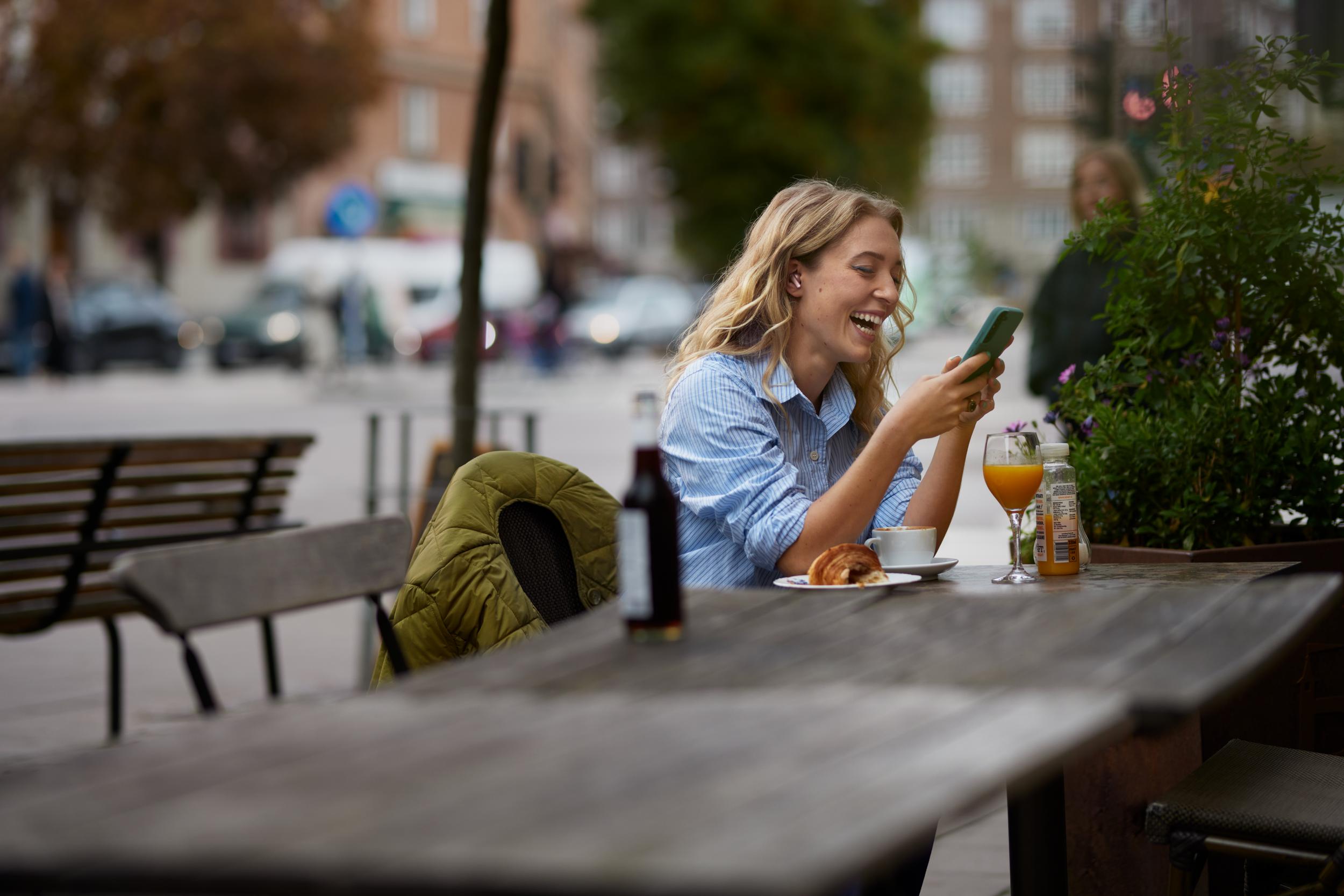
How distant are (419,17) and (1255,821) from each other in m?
46.9

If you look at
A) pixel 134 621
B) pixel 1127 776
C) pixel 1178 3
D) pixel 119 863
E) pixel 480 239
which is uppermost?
pixel 1178 3

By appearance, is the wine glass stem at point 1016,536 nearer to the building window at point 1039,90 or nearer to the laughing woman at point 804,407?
the laughing woman at point 804,407

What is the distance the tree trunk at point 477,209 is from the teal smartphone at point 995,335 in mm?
3657

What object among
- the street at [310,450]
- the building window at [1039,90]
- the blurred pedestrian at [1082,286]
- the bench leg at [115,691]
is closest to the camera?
the bench leg at [115,691]

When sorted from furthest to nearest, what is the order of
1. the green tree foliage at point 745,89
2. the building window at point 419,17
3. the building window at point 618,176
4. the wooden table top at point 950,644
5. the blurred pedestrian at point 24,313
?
the building window at point 618,176 → the building window at point 419,17 → the green tree foliage at point 745,89 → the blurred pedestrian at point 24,313 → the wooden table top at point 950,644

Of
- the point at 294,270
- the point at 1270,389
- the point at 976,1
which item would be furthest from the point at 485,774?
the point at 976,1

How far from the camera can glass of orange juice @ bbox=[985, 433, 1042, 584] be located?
2.92m

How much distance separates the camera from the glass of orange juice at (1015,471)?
2.92 metres

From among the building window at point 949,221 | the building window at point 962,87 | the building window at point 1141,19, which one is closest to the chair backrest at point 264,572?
the building window at point 1141,19

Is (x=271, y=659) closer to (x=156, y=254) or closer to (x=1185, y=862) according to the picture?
(x=1185, y=862)

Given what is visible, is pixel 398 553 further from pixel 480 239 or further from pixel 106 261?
pixel 106 261

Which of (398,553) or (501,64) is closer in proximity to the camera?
(398,553)

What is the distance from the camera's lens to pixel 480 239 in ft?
21.6

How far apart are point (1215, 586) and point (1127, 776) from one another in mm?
700
